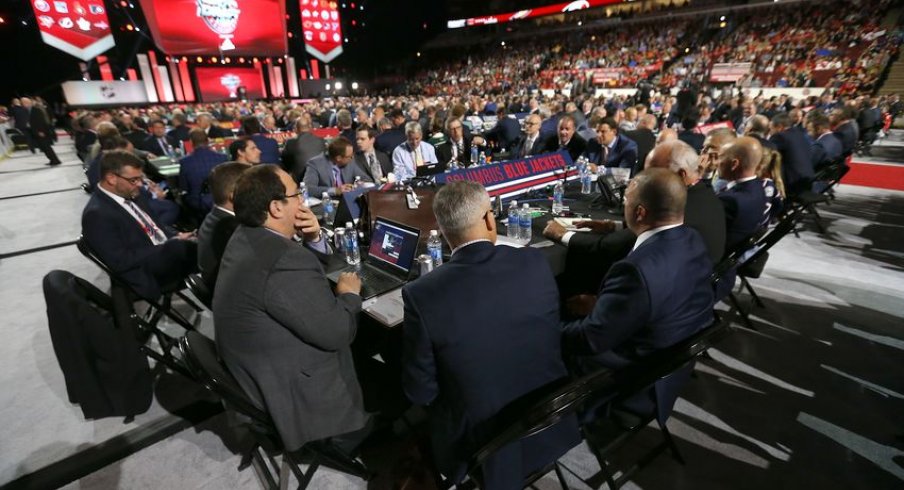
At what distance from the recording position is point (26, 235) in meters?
6.47

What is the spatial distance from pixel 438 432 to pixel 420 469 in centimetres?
81

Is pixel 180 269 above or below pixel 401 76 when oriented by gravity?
below

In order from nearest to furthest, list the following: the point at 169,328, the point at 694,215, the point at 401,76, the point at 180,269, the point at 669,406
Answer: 1. the point at 669,406
2. the point at 694,215
3. the point at 180,269
4. the point at 169,328
5. the point at 401,76

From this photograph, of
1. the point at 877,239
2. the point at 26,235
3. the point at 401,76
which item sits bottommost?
the point at 26,235

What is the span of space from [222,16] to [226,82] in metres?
9.52

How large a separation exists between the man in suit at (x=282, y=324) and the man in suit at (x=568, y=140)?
170 inches

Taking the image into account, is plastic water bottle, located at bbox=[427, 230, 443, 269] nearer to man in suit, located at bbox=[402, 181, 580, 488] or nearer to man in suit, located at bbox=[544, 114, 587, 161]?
man in suit, located at bbox=[402, 181, 580, 488]

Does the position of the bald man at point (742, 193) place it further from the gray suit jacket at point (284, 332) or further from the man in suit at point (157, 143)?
the man in suit at point (157, 143)

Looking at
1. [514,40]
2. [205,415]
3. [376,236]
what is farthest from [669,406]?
[514,40]

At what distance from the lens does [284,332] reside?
1.65m

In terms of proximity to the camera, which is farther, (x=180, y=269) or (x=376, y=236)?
(x=180, y=269)

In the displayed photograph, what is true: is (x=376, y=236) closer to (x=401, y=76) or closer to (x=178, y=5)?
(x=178, y=5)

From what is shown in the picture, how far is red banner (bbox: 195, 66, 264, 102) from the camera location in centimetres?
2775

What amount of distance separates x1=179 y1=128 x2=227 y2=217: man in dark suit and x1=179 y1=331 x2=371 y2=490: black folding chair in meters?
4.05
